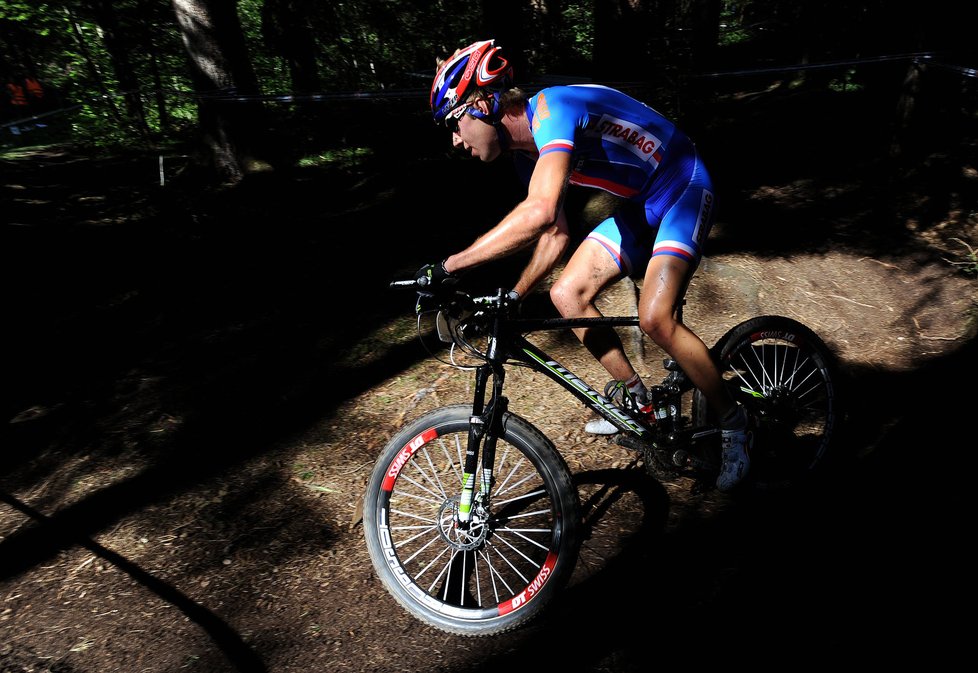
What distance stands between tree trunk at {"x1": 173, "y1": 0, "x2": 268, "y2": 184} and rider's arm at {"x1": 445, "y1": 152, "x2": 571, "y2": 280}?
21.6 feet

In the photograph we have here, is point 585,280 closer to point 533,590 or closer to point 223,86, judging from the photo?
point 533,590

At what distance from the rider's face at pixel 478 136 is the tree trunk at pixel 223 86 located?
6043 millimetres

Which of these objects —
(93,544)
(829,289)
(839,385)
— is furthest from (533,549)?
(829,289)

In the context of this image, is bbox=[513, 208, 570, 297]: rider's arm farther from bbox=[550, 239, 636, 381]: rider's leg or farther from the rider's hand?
the rider's hand

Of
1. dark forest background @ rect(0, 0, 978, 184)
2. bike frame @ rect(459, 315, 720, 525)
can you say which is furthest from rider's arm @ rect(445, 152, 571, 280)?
dark forest background @ rect(0, 0, 978, 184)

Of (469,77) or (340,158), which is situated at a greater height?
(469,77)

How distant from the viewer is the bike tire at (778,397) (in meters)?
3.69

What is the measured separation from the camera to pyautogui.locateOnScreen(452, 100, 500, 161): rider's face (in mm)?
3062

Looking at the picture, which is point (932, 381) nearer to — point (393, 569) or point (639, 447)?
point (639, 447)

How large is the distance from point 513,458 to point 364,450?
1.09 m

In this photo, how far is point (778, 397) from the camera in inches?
153

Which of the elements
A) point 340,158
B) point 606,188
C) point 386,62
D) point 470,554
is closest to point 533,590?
point 470,554

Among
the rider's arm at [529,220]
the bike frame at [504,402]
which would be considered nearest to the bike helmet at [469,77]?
the rider's arm at [529,220]

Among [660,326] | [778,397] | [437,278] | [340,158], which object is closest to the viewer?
[437,278]
